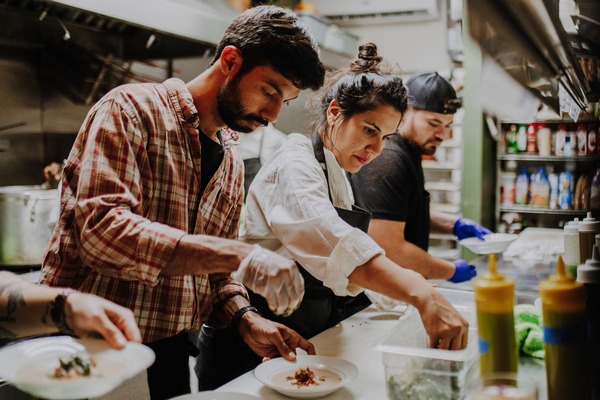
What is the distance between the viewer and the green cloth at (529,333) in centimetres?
159

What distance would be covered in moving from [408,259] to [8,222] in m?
1.75

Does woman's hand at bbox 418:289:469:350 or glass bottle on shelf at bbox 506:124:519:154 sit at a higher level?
glass bottle on shelf at bbox 506:124:519:154

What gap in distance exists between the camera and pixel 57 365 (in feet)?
3.08

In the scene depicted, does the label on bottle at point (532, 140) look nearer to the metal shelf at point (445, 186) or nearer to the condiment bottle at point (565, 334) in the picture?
the metal shelf at point (445, 186)

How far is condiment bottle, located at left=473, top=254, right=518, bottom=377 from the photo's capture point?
3.34 feet

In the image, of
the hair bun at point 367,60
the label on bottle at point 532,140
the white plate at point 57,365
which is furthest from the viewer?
the label on bottle at point 532,140

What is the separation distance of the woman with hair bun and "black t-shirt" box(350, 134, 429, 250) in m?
0.34

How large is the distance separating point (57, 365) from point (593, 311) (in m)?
0.96

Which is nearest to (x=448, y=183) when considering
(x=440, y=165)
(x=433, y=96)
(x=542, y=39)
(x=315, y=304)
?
(x=440, y=165)

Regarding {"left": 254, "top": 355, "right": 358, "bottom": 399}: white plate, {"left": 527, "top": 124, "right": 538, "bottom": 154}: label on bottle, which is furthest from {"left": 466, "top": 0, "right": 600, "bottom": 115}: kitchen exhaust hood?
{"left": 527, "top": 124, "right": 538, "bottom": 154}: label on bottle

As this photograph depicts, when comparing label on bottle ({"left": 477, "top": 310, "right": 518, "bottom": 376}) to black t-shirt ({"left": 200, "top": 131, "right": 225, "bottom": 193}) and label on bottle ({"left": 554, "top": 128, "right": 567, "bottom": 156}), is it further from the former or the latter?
label on bottle ({"left": 554, "top": 128, "right": 567, "bottom": 156})

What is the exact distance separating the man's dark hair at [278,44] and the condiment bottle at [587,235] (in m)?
0.73

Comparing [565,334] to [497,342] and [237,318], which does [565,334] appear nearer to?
[497,342]

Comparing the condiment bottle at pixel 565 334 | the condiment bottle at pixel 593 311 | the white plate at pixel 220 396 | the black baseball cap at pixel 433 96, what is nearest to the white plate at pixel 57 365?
the white plate at pixel 220 396
